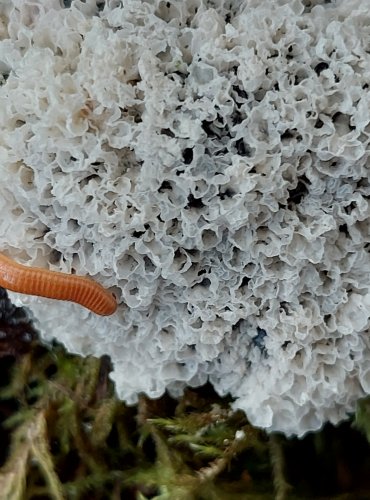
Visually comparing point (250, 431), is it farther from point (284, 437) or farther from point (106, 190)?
point (106, 190)

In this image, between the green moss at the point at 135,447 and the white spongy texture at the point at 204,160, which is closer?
the white spongy texture at the point at 204,160

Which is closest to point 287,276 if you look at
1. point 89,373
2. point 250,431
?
point 250,431

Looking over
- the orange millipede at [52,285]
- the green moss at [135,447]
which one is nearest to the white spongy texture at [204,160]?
the orange millipede at [52,285]

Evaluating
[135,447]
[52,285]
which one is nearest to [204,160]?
[52,285]

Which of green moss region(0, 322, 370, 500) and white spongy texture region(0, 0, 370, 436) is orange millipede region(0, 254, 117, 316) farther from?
green moss region(0, 322, 370, 500)

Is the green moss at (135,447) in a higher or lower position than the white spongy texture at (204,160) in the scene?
lower

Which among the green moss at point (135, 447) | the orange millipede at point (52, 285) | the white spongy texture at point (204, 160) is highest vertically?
the white spongy texture at point (204, 160)

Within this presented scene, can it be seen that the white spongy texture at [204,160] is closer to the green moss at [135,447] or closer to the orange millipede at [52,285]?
the orange millipede at [52,285]
